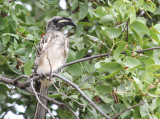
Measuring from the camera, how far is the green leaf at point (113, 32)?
3.05 metres

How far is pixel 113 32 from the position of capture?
3066 millimetres

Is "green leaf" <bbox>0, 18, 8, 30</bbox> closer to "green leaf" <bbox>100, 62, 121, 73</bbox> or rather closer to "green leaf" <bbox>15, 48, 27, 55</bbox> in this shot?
"green leaf" <bbox>15, 48, 27, 55</bbox>

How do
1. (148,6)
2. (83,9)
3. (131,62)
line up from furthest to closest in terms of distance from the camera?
(83,9), (148,6), (131,62)

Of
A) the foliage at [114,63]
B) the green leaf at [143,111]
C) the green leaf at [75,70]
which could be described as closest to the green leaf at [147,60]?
the foliage at [114,63]

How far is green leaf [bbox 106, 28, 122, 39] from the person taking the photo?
3.05 metres

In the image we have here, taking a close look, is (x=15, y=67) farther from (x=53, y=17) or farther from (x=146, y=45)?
(x=146, y=45)

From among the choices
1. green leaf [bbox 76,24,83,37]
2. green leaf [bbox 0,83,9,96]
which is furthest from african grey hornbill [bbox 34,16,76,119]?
green leaf [bbox 0,83,9,96]

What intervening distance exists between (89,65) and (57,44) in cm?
73

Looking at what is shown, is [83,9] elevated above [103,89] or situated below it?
above

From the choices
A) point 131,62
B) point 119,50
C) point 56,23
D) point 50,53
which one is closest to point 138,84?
point 131,62

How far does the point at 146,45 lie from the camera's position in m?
3.09

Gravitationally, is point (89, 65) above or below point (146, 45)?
below

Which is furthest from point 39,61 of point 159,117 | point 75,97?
point 159,117

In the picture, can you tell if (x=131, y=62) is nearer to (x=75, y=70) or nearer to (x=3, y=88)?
(x=75, y=70)
